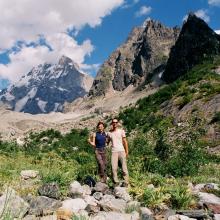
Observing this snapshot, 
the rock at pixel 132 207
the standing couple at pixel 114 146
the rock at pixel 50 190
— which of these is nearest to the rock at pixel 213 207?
the rock at pixel 132 207

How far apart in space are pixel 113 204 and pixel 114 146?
404 cm

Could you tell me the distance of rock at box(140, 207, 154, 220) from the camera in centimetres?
1142

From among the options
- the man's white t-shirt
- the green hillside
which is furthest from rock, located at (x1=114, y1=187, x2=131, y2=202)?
the man's white t-shirt

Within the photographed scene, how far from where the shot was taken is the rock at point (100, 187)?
1473 centimetres

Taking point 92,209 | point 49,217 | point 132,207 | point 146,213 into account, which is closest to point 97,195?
point 92,209

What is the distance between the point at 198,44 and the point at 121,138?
383 ft

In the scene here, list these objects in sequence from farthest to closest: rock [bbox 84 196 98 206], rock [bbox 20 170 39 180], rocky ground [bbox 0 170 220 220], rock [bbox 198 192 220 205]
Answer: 1. rock [bbox 20 170 39 180]
2. rock [bbox 198 192 220 205]
3. rock [bbox 84 196 98 206]
4. rocky ground [bbox 0 170 220 220]

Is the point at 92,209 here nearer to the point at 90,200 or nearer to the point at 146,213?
the point at 90,200

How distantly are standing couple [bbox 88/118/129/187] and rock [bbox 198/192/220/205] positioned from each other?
2611 millimetres

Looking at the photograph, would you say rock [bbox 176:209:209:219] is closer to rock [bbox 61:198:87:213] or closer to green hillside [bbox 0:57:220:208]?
green hillside [bbox 0:57:220:208]

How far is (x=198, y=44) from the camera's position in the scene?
130 metres

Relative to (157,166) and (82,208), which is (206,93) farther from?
(82,208)

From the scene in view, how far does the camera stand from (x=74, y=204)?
12461mm

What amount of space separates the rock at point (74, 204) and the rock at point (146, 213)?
1.39 metres
